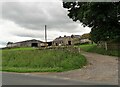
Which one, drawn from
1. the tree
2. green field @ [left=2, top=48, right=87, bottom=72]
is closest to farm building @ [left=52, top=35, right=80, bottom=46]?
the tree

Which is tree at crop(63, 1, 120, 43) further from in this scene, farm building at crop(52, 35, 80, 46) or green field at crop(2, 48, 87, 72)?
farm building at crop(52, 35, 80, 46)

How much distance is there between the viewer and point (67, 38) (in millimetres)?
110188

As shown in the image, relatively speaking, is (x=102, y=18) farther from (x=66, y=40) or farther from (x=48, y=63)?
(x=66, y=40)

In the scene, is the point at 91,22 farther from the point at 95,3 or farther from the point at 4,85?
the point at 4,85

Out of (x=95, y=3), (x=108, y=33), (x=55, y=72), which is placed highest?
(x=95, y=3)

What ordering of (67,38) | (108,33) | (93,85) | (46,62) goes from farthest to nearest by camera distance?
(67,38) → (108,33) → (46,62) → (93,85)

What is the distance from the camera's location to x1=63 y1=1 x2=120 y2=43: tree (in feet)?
114

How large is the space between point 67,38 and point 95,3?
3028 inches

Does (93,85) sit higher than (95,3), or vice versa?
(95,3)

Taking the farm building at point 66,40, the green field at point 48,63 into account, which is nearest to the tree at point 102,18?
the green field at point 48,63

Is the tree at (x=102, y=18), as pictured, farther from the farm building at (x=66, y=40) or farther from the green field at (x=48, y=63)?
the farm building at (x=66, y=40)

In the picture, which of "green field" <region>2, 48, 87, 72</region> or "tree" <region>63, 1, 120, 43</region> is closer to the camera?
"green field" <region>2, 48, 87, 72</region>

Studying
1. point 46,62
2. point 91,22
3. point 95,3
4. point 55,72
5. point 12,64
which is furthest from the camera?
point 91,22

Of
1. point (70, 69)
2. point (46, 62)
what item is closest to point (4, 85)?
point (70, 69)
